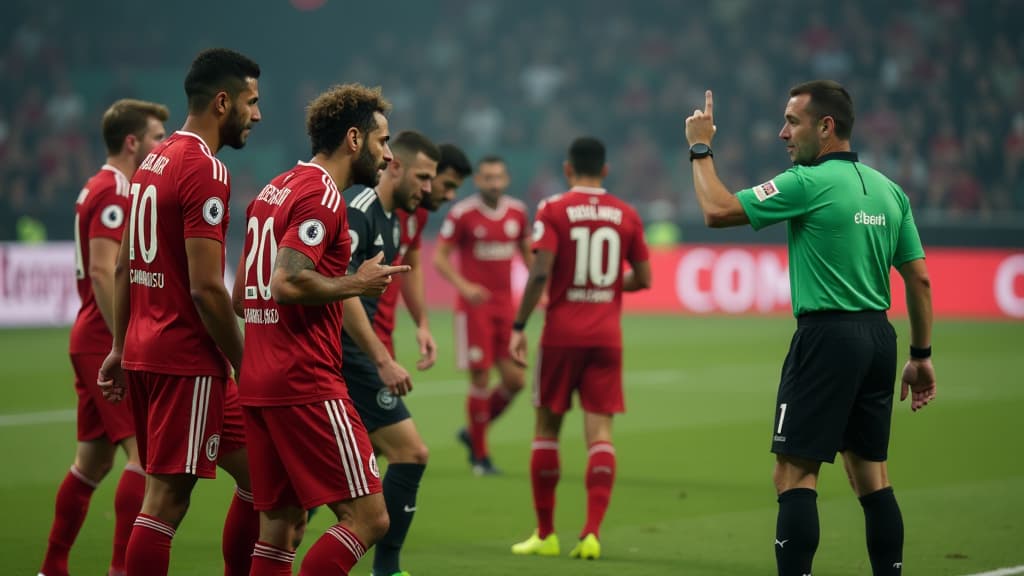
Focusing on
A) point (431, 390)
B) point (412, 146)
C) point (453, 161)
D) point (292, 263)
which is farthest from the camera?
point (431, 390)

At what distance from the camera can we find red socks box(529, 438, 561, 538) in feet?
27.1

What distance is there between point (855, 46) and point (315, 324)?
28.2 meters

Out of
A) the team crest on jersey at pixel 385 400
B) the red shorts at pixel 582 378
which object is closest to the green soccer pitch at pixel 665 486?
the red shorts at pixel 582 378

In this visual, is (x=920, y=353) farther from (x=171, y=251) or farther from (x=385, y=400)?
(x=171, y=251)

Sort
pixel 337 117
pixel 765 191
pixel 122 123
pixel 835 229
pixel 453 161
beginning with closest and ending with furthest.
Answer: pixel 337 117 < pixel 765 191 < pixel 835 229 < pixel 122 123 < pixel 453 161

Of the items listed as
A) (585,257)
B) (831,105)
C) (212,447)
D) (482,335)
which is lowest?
(212,447)

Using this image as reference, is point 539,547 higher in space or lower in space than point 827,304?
lower

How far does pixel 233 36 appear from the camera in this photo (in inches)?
1389

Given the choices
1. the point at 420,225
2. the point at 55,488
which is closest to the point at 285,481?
the point at 420,225

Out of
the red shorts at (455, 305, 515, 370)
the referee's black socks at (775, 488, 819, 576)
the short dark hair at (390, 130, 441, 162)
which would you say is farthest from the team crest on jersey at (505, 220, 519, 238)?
the referee's black socks at (775, 488, 819, 576)

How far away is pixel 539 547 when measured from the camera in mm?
8148

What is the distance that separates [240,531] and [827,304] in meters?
2.71

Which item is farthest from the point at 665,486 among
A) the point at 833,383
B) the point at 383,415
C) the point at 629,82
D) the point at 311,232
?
the point at 629,82

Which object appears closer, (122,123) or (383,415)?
(383,415)
